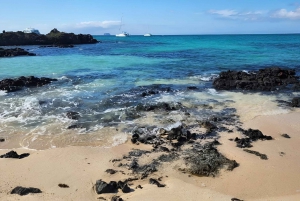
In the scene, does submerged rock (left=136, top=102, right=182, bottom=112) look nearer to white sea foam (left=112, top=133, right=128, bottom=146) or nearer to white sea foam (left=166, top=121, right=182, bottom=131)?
white sea foam (left=166, top=121, right=182, bottom=131)

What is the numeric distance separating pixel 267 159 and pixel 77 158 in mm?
7603

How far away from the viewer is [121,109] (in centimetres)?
1619

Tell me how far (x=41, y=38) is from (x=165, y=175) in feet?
275

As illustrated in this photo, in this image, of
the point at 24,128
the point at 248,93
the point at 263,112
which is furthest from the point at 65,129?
the point at 248,93

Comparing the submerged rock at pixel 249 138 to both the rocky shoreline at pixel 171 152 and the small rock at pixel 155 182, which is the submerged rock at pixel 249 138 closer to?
the rocky shoreline at pixel 171 152

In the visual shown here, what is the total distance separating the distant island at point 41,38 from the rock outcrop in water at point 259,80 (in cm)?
7044

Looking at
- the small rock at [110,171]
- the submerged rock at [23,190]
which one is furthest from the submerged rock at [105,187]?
the submerged rock at [23,190]

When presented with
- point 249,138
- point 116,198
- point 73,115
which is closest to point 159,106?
point 73,115

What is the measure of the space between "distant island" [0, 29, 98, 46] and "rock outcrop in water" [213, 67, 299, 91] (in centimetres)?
7044

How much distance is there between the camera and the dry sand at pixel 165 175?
787 cm

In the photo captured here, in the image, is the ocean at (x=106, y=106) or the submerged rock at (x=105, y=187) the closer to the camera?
the submerged rock at (x=105, y=187)

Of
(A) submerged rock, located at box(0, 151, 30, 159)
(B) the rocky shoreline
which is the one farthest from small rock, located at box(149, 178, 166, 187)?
(A) submerged rock, located at box(0, 151, 30, 159)

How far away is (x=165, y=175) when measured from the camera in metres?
9.02

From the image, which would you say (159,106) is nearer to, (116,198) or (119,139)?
(119,139)
